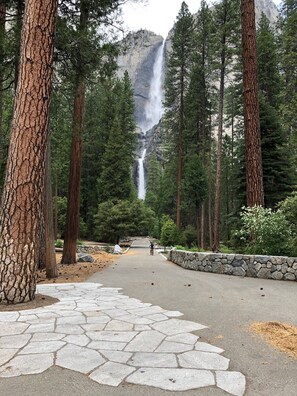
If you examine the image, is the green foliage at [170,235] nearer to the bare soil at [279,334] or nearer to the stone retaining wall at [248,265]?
the stone retaining wall at [248,265]

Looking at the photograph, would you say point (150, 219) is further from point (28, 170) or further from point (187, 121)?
point (28, 170)

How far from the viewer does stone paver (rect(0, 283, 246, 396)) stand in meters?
2.20

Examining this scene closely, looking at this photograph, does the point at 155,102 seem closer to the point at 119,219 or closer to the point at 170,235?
the point at 119,219

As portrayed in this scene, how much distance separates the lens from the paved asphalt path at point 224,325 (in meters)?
2.04

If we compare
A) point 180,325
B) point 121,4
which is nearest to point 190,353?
point 180,325

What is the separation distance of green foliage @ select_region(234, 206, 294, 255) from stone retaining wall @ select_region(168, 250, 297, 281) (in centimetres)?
62

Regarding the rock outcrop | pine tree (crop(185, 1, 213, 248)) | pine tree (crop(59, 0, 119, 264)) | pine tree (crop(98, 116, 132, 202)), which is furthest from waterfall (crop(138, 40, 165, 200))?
pine tree (crop(59, 0, 119, 264))

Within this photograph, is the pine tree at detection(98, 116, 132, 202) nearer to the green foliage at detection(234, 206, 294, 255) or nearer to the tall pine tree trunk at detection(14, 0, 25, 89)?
the green foliage at detection(234, 206, 294, 255)

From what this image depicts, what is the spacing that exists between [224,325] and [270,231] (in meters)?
4.79

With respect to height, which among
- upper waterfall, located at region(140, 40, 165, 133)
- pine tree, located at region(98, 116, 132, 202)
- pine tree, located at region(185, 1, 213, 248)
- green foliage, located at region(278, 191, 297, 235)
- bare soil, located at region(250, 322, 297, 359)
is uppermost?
upper waterfall, located at region(140, 40, 165, 133)

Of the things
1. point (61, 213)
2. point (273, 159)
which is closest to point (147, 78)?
point (61, 213)

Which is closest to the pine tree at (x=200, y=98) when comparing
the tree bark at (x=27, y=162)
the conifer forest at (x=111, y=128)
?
the conifer forest at (x=111, y=128)

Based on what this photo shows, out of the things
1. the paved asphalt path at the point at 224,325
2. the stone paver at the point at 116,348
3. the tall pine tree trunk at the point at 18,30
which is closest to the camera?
the paved asphalt path at the point at 224,325

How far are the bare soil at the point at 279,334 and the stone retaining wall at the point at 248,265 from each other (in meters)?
3.76
